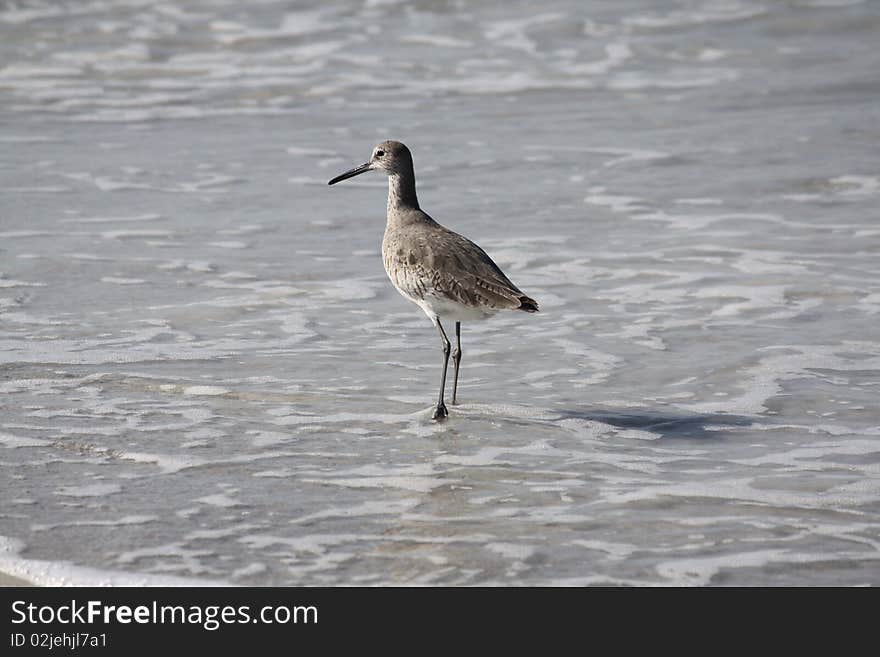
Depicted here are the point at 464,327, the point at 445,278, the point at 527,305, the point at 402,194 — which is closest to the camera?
the point at 527,305

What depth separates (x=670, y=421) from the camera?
24.0ft

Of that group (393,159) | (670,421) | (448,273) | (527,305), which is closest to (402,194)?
(393,159)

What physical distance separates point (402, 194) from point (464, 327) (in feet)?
3.99

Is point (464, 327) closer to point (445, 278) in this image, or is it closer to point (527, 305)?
point (445, 278)

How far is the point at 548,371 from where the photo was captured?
8.25m

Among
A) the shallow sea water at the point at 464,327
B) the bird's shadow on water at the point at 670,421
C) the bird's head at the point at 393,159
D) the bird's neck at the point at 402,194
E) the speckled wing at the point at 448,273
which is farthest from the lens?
the bird's head at the point at 393,159

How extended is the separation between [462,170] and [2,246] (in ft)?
14.4

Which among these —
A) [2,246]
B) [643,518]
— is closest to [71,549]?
[643,518]

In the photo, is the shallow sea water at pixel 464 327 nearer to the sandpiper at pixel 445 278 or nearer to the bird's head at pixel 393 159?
the sandpiper at pixel 445 278

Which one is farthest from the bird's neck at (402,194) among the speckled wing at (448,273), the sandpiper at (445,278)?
the speckled wing at (448,273)

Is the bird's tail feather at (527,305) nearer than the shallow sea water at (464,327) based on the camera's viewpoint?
No

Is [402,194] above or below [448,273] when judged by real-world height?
above

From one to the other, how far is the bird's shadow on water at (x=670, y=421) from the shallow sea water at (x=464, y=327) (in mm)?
26

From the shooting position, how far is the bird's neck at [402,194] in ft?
27.7
